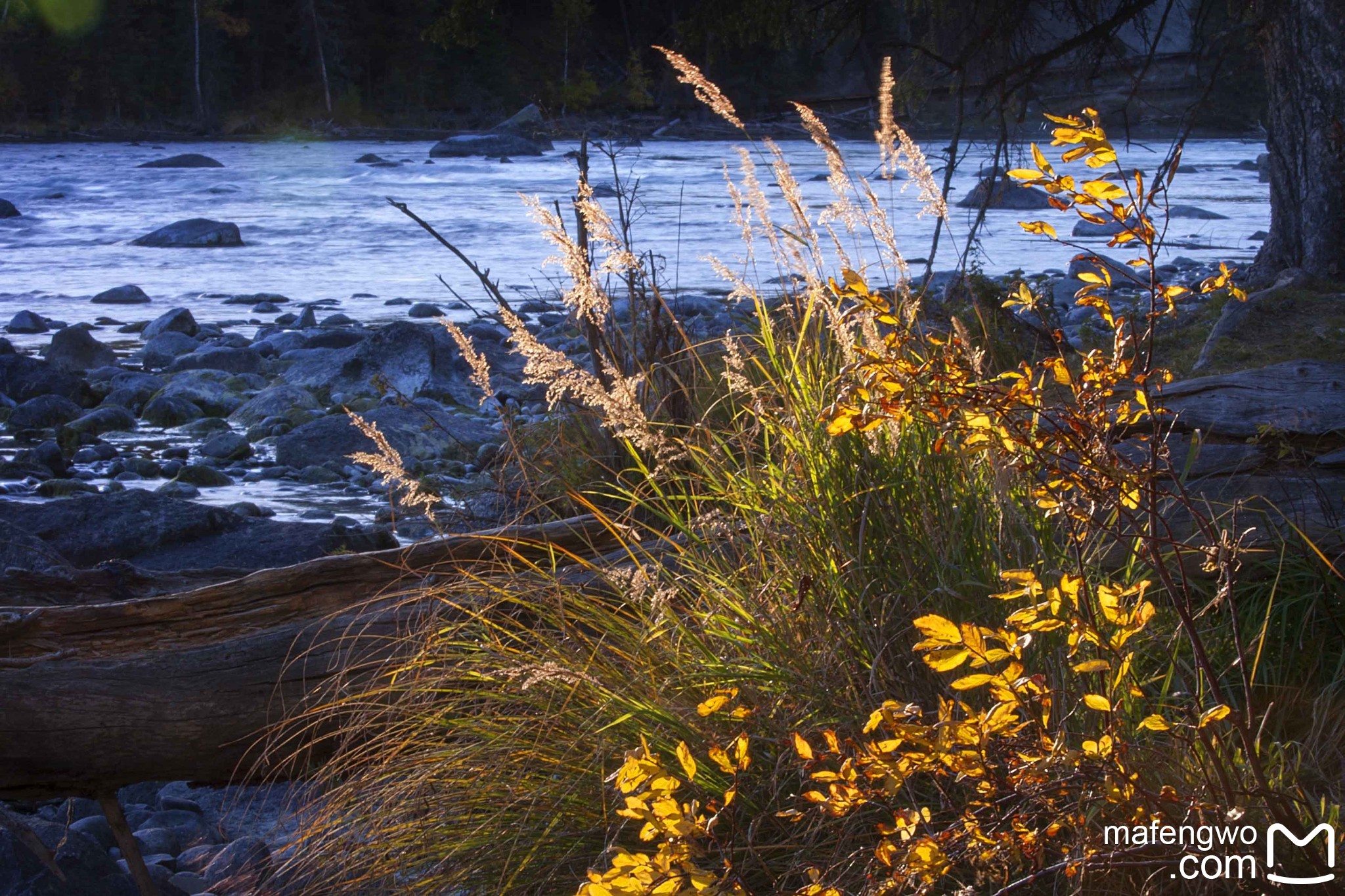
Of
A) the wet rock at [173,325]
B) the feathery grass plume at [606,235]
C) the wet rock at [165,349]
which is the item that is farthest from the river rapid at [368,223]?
the feathery grass plume at [606,235]

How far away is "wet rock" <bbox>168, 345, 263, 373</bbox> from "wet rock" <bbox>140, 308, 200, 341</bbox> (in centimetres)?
119

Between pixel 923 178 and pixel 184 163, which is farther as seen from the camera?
pixel 184 163

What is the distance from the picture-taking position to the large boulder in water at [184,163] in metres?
29.7

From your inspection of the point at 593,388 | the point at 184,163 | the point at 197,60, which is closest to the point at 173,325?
the point at 593,388

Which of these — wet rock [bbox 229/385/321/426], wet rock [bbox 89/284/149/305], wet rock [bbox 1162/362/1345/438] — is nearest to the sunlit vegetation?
wet rock [bbox 1162/362/1345/438]

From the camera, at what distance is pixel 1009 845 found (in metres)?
1.51

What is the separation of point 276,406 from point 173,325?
3.16 meters

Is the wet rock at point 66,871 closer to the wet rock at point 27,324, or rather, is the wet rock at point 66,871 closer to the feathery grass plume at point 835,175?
the feathery grass plume at point 835,175

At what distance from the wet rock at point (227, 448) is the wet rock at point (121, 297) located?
598 cm

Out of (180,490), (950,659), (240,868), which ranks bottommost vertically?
(240,868)

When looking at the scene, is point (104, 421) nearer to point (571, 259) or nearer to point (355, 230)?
point (571, 259)

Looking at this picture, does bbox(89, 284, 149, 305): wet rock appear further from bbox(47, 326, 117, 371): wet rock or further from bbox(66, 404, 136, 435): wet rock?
bbox(66, 404, 136, 435): wet rock

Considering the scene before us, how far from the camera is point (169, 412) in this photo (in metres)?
7.61

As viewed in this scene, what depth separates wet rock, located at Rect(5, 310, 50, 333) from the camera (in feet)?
33.4
